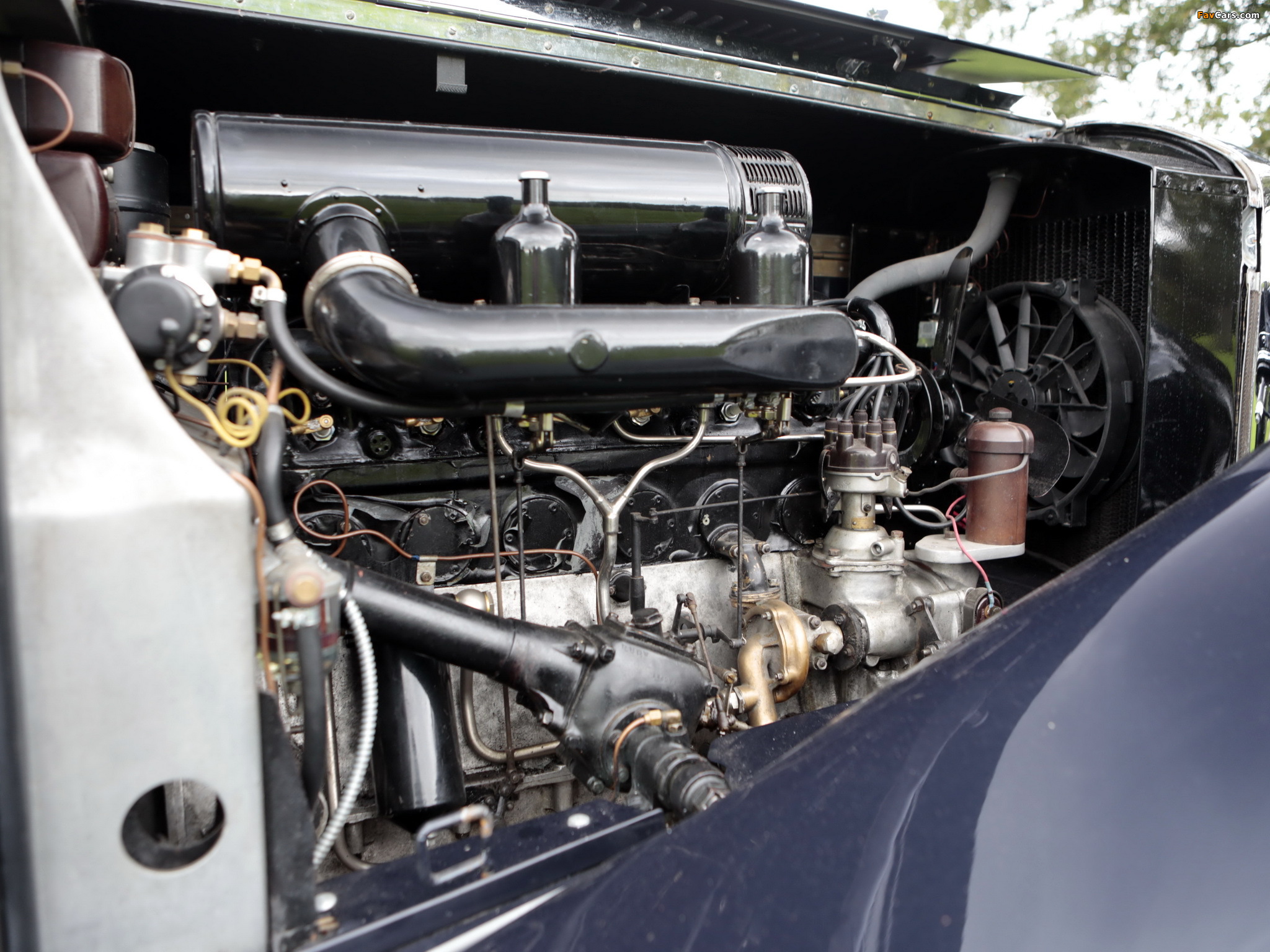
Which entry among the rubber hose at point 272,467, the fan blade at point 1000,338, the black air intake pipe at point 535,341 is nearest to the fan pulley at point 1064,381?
the fan blade at point 1000,338

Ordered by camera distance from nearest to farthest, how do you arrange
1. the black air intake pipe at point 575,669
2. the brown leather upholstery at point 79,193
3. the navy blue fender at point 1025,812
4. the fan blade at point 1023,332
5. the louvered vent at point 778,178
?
the navy blue fender at point 1025,812
the brown leather upholstery at point 79,193
the black air intake pipe at point 575,669
the louvered vent at point 778,178
the fan blade at point 1023,332

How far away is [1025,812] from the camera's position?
0.82 meters

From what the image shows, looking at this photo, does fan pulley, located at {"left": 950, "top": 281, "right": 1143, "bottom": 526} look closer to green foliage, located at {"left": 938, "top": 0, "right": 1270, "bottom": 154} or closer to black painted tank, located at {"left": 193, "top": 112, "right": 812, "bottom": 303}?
black painted tank, located at {"left": 193, "top": 112, "right": 812, "bottom": 303}

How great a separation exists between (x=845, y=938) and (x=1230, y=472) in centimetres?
89

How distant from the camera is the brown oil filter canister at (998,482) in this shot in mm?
1888

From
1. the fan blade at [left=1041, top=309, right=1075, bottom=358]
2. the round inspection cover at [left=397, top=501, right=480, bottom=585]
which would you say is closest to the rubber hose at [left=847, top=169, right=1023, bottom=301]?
the fan blade at [left=1041, top=309, right=1075, bottom=358]

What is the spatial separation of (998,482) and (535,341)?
124 cm

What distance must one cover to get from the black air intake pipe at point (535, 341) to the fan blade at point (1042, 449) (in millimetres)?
927

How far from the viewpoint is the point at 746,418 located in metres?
1.80

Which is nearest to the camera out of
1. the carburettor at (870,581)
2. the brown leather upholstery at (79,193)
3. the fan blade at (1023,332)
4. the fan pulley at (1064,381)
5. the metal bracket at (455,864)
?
the metal bracket at (455,864)

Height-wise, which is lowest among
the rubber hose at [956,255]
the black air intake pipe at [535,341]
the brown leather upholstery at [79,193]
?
the black air intake pipe at [535,341]

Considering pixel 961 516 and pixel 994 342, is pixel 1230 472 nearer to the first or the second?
pixel 961 516

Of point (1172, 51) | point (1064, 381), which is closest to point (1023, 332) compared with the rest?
point (1064, 381)

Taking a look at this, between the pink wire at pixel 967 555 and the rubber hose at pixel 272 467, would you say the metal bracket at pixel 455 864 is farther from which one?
the pink wire at pixel 967 555
